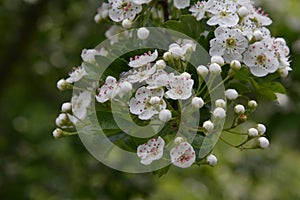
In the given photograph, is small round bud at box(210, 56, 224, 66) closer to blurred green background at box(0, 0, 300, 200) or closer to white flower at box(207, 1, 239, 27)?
white flower at box(207, 1, 239, 27)

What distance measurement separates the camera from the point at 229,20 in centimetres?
131

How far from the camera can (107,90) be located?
129 cm

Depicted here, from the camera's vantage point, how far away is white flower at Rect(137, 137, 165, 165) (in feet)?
4.00

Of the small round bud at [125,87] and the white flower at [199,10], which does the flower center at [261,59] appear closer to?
the white flower at [199,10]

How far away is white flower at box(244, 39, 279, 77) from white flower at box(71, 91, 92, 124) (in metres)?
0.39

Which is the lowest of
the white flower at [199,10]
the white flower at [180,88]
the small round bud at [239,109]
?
the small round bud at [239,109]

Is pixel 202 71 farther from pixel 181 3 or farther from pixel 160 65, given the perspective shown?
pixel 181 3

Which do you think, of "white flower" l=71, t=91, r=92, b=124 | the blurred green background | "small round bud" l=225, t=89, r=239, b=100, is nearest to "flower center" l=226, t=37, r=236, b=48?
"small round bud" l=225, t=89, r=239, b=100

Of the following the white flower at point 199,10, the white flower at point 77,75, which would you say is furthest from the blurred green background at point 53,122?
the white flower at point 199,10

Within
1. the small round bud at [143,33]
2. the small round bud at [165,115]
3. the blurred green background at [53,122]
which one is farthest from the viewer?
the blurred green background at [53,122]

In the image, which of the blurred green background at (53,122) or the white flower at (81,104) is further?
the blurred green background at (53,122)

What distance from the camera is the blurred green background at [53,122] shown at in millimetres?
2594

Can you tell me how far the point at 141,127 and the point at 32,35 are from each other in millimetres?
1712

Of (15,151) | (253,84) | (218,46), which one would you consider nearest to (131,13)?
(218,46)
